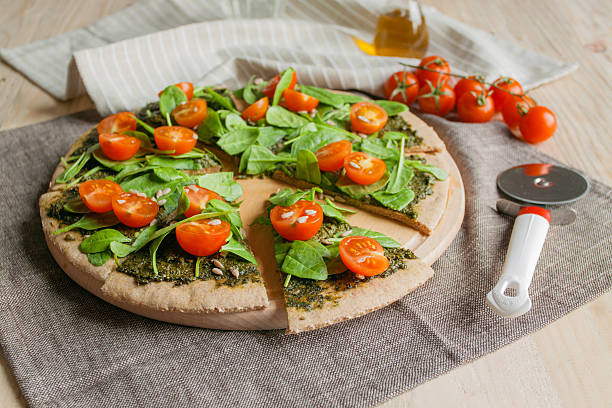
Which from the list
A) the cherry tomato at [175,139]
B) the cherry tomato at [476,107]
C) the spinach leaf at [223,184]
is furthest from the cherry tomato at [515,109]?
the cherry tomato at [175,139]

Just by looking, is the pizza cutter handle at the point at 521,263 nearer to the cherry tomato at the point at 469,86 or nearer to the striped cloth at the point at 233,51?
the cherry tomato at the point at 469,86

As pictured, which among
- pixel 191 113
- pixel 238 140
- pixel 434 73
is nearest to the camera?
pixel 238 140

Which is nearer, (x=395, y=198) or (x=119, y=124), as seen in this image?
(x=395, y=198)

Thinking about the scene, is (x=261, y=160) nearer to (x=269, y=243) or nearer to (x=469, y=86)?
(x=269, y=243)

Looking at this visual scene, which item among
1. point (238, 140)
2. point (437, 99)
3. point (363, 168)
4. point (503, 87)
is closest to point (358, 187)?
point (363, 168)

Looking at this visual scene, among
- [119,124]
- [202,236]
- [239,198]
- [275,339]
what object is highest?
[202,236]

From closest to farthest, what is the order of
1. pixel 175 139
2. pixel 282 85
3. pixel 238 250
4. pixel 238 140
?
pixel 238 250
pixel 175 139
pixel 238 140
pixel 282 85

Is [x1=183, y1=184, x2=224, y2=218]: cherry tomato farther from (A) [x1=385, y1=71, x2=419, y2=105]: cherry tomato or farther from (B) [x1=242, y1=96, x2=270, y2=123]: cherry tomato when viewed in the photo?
(A) [x1=385, y1=71, x2=419, y2=105]: cherry tomato
